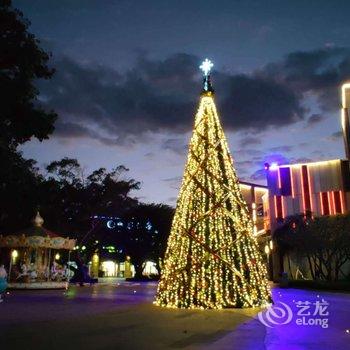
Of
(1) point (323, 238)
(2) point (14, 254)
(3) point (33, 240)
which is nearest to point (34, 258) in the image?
(2) point (14, 254)

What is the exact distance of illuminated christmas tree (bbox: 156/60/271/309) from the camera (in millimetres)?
12531

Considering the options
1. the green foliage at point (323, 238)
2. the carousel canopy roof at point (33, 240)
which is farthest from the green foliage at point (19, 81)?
the green foliage at point (323, 238)

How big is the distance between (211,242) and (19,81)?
6.98m

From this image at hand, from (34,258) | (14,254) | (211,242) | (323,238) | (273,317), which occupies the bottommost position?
(273,317)

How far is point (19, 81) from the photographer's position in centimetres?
999

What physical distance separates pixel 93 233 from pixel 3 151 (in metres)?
32.5

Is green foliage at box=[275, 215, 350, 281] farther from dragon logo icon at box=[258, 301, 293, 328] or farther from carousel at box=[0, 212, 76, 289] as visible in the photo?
dragon logo icon at box=[258, 301, 293, 328]

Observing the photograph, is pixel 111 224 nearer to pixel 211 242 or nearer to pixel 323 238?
pixel 323 238

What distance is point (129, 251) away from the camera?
49219mm

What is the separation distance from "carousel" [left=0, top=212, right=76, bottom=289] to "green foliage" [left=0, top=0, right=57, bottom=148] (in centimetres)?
1706

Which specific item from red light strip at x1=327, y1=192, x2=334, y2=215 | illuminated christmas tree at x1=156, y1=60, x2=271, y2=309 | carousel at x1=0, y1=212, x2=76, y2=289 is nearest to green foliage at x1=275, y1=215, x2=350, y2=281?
red light strip at x1=327, y1=192, x2=334, y2=215

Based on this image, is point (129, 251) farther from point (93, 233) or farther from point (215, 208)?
point (215, 208)

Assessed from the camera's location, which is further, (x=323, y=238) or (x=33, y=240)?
(x=323, y=238)

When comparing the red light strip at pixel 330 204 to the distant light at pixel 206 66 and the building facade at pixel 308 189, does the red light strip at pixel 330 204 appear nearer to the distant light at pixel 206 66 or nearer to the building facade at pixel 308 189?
the building facade at pixel 308 189
